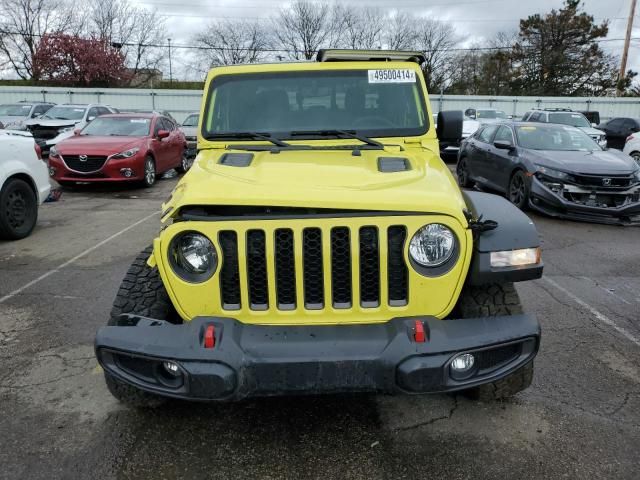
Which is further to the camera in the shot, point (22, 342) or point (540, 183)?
point (540, 183)

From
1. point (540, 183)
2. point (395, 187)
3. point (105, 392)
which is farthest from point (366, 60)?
point (540, 183)

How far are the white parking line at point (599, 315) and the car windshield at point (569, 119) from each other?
535 inches

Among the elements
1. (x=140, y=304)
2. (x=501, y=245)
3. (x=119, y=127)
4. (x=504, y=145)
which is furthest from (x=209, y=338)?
(x=119, y=127)

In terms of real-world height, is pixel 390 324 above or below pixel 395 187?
below

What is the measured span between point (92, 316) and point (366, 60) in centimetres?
296

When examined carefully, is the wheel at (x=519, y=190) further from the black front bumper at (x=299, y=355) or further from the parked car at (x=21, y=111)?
the parked car at (x=21, y=111)

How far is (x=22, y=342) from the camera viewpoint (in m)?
3.81

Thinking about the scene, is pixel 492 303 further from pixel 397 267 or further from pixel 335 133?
pixel 335 133

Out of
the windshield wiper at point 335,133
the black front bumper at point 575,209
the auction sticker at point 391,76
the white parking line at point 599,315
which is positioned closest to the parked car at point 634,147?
the black front bumper at point 575,209

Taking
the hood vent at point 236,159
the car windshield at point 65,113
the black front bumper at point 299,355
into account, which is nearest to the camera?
the black front bumper at point 299,355

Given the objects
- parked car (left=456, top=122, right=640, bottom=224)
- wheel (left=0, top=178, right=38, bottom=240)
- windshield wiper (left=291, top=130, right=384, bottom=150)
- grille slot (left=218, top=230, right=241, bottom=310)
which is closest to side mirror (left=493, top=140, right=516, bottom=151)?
parked car (left=456, top=122, right=640, bottom=224)

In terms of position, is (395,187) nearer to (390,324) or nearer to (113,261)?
(390,324)

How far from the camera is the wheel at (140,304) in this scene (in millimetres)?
2590

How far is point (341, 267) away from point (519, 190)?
7.24 m
